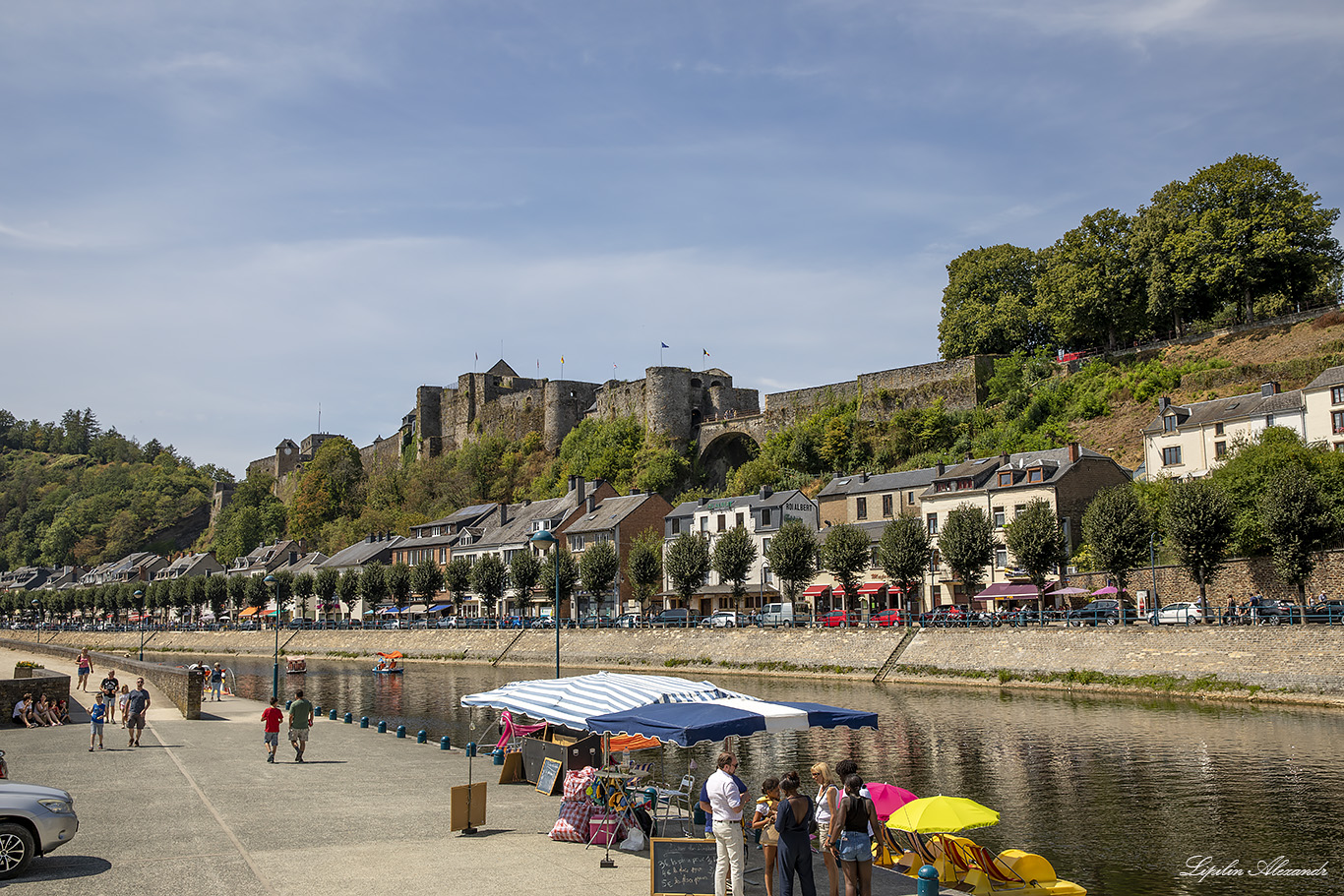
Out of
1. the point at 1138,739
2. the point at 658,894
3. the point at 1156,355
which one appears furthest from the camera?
the point at 1156,355

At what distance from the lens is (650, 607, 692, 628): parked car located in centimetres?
5619

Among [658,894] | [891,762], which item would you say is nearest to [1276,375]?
[891,762]

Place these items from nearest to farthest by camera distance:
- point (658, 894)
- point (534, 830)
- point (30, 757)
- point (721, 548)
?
1. point (658, 894)
2. point (534, 830)
3. point (30, 757)
4. point (721, 548)

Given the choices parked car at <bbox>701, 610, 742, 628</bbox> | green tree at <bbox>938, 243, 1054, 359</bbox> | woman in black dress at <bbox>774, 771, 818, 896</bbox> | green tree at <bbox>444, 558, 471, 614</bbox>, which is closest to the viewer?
woman in black dress at <bbox>774, 771, 818, 896</bbox>

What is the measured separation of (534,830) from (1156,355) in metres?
60.7

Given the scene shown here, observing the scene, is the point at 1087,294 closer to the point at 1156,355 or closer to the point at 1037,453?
the point at 1156,355

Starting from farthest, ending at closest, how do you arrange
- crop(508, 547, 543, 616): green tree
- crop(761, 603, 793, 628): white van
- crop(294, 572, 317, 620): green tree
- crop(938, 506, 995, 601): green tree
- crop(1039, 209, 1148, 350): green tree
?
crop(294, 572, 317, 620): green tree, crop(508, 547, 543, 616): green tree, crop(1039, 209, 1148, 350): green tree, crop(761, 603, 793, 628): white van, crop(938, 506, 995, 601): green tree

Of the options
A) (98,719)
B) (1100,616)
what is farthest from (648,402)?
(98,719)

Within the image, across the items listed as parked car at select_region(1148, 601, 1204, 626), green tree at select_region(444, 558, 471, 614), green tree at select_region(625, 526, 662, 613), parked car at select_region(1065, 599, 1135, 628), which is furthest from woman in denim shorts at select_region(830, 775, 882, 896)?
green tree at select_region(444, 558, 471, 614)

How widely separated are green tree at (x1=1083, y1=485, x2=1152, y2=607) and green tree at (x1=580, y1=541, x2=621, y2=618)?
33175 mm

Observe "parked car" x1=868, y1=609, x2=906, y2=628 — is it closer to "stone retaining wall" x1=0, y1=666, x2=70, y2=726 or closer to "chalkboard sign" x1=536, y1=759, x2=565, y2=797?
"chalkboard sign" x1=536, y1=759, x2=565, y2=797

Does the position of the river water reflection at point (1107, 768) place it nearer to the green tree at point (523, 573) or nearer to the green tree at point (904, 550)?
the green tree at point (904, 550)

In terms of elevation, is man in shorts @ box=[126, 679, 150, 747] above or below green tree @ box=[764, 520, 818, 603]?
below

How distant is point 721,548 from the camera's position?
6147 cm
